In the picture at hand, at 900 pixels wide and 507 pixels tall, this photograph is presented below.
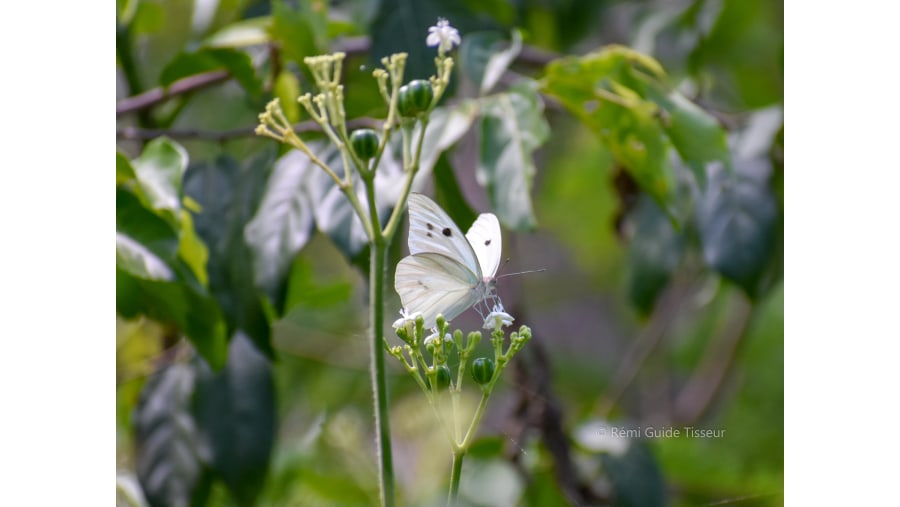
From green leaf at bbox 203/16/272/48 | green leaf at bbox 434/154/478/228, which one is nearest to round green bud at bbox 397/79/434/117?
green leaf at bbox 434/154/478/228

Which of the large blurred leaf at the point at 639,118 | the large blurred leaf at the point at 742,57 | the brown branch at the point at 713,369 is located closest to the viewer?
the large blurred leaf at the point at 639,118

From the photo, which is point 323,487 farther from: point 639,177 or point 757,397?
point 757,397

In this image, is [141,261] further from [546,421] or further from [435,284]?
[546,421]

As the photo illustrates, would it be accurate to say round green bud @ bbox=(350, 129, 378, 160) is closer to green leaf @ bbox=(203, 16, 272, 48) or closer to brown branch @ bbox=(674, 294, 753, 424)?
green leaf @ bbox=(203, 16, 272, 48)

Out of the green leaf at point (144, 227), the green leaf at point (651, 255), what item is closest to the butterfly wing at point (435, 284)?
the green leaf at point (144, 227)

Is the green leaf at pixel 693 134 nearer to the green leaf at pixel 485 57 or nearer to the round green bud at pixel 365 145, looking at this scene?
the green leaf at pixel 485 57
